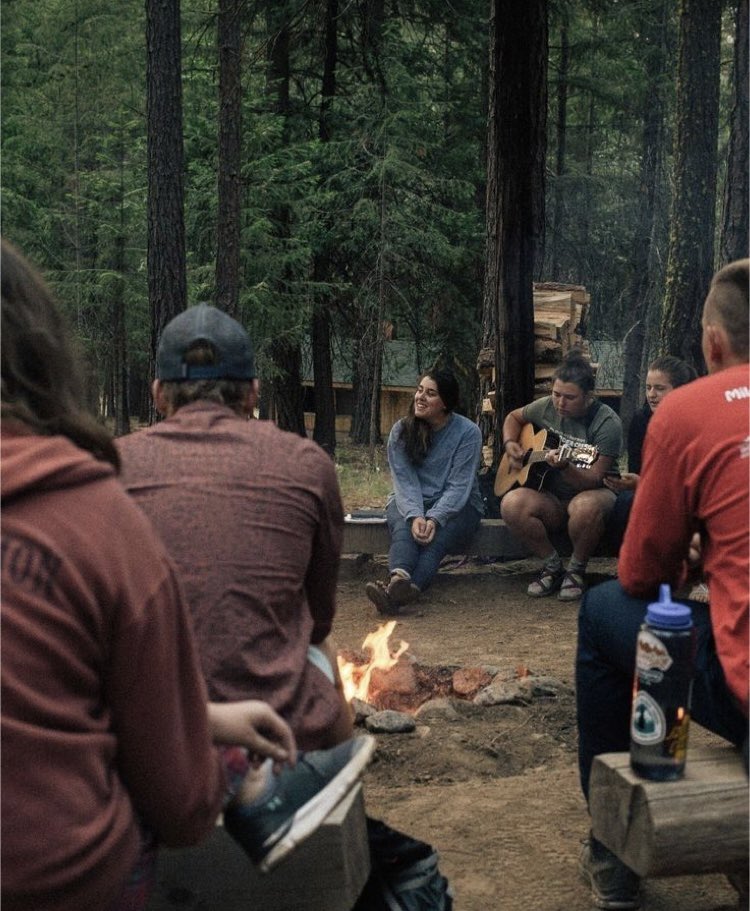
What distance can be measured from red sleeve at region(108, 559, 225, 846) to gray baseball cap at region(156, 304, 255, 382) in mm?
1190

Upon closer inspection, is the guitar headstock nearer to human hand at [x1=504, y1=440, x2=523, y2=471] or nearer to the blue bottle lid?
human hand at [x1=504, y1=440, x2=523, y2=471]

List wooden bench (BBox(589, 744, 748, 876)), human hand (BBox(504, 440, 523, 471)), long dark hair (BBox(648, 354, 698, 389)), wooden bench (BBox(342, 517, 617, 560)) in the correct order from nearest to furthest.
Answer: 1. wooden bench (BBox(589, 744, 748, 876))
2. long dark hair (BBox(648, 354, 698, 389))
3. human hand (BBox(504, 440, 523, 471))
4. wooden bench (BBox(342, 517, 617, 560))

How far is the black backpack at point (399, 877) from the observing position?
2.81m

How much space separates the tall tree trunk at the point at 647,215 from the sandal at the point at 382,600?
15.2m

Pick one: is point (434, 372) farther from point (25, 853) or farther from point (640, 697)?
point (25, 853)

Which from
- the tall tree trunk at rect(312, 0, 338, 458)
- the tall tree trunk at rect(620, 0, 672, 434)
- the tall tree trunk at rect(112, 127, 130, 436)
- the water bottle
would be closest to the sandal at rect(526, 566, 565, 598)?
the water bottle

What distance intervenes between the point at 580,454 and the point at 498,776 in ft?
10.5

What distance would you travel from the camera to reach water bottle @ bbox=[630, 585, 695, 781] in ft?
8.55

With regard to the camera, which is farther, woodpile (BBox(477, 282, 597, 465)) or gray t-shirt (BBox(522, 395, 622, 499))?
woodpile (BBox(477, 282, 597, 465))

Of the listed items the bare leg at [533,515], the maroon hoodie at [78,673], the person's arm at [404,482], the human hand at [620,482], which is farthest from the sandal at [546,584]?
the maroon hoodie at [78,673]

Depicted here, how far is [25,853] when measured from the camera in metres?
1.53

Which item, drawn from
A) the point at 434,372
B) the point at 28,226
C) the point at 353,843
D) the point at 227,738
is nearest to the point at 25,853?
the point at 227,738

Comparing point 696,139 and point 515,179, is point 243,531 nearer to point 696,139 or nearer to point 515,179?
point 515,179

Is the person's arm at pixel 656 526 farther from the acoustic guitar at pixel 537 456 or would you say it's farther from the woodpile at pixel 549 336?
the woodpile at pixel 549 336
